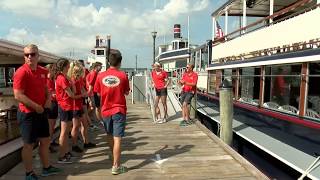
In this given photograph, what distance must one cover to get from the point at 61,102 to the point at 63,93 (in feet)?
0.49

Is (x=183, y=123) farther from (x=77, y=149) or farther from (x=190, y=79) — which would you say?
(x=77, y=149)

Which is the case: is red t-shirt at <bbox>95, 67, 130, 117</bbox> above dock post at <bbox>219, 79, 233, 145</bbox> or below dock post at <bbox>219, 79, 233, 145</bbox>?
above

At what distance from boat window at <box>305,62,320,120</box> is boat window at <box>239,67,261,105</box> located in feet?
6.84

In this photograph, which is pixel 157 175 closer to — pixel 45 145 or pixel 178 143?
pixel 45 145

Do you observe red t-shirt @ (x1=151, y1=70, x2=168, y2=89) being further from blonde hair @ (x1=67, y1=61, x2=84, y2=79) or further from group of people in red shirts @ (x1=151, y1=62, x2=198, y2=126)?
blonde hair @ (x1=67, y1=61, x2=84, y2=79)

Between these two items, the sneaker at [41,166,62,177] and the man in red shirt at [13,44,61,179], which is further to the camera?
the sneaker at [41,166,62,177]

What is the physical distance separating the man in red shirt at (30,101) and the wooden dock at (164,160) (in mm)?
725

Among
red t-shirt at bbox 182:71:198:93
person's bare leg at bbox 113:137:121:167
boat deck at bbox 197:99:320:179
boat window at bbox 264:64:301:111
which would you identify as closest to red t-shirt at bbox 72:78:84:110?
person's bare leg at bbox 113:137:121:167

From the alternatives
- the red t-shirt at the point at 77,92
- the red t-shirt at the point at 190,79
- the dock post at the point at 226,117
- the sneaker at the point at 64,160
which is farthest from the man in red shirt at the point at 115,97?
the red t-shirt at the point at 190,79

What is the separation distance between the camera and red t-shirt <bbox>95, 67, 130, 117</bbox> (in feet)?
17.8

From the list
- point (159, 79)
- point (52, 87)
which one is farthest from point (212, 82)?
point (52, 87)

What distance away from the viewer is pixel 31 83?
4824 mm

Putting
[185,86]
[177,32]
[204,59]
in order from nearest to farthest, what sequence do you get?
[185,86]
[204,59]
[177,32]

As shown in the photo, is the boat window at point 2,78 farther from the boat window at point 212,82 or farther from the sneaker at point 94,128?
the boat window at point 212,82
